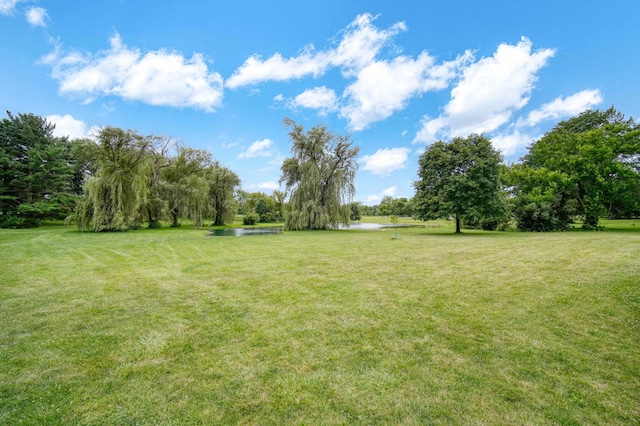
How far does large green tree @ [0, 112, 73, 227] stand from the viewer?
2572 cm

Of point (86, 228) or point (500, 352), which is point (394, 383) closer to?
point (500, 352)

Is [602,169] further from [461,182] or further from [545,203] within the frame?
[461,182]

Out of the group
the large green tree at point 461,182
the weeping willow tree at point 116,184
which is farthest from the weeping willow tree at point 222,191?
the large green tree at point 461,182

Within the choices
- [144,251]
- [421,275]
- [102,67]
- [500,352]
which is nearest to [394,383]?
[500,352]

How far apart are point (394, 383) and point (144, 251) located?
11.3m

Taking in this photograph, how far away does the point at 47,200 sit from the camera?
28250 millimetres

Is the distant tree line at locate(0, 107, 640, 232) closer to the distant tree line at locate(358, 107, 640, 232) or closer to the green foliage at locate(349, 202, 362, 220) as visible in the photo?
the distant tree line at locate(358, 107, 640, 232)

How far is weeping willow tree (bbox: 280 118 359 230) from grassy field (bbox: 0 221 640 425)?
1617 cm

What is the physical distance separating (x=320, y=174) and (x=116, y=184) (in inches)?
649

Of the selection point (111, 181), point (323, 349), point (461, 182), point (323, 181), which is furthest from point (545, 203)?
point (111, 181)

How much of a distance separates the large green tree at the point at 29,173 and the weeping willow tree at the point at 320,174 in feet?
81.5

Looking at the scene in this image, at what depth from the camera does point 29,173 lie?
2675cm

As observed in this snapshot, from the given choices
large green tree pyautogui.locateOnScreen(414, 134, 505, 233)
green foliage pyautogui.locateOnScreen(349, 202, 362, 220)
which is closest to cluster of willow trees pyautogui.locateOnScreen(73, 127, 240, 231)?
green foliage pyautogui.locateOnScreen(349, 202, 362, 220)

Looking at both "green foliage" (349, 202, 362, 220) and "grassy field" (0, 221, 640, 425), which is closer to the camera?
"grassy field" (0, 221, 640, 425)
